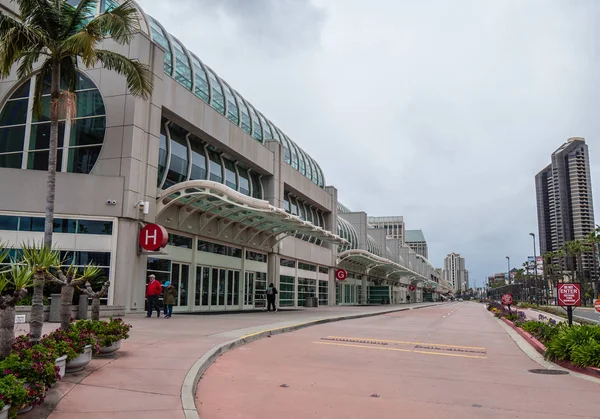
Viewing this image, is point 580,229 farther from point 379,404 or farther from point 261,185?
point 379,404

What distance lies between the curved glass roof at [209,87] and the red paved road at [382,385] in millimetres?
16783

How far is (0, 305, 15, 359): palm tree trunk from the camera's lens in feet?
19.7

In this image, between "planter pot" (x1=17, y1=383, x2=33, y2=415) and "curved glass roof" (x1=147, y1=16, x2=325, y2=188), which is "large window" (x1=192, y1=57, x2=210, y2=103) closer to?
"curved glass roof" (x1=147, y1=16, x2=325, y2=188)

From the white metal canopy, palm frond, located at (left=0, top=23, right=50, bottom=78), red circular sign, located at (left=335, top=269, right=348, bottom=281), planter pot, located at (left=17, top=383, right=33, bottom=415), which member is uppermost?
palm frond, located at (left=0, top=23, right=50, bottom=78)

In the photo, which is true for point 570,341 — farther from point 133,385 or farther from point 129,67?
point 129,67

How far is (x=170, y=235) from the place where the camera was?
963 inches

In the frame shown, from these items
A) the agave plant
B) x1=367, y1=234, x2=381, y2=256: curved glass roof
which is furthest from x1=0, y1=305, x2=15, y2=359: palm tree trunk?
x1=367, y1=234, x2=381, y2=256: curved glass roof

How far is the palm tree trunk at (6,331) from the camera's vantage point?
6.00 meters

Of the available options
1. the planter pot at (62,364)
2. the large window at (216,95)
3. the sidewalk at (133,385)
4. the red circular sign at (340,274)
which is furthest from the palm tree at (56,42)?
the red circular sign at (340,274)

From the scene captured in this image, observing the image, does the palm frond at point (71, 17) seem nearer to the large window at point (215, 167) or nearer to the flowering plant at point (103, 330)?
the flowering plant at point (103, 330)

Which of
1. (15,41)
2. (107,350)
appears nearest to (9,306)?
(107,350)

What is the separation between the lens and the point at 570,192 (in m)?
171

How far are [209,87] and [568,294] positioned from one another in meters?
20.5

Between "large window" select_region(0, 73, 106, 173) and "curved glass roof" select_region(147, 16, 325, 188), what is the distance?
4303 mm
